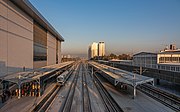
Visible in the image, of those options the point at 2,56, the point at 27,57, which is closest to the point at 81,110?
the point at 2,56

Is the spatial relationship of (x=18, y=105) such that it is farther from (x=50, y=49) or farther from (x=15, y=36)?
(x=50, y=49)

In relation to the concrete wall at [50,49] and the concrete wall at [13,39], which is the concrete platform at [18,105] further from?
the concrete wall at [50,49]

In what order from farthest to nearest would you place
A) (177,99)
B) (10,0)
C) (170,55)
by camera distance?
(170,55), (10,0), (177,99)

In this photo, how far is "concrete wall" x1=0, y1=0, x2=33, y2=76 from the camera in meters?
24.9

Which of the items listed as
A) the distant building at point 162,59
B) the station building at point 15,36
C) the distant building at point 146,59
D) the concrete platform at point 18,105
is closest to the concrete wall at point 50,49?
the station building at point 15,36

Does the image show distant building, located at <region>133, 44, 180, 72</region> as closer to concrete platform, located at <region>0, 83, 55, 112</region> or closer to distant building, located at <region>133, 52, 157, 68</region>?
distant building, located at <region>133, 52, 157, 68</region>

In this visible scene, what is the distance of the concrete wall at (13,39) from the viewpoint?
24859mm

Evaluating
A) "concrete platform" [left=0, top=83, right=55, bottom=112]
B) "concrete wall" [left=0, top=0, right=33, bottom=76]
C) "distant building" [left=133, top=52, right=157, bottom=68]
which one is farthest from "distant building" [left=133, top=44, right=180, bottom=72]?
"concrete wall" [left=0, top=0, right=33, bottom=76]

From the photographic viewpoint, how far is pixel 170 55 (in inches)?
1591

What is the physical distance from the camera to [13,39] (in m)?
28.7

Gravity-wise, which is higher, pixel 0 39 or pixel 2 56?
pixel 0 39

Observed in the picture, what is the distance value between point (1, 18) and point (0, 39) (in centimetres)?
286

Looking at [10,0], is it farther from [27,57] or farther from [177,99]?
[177,99]

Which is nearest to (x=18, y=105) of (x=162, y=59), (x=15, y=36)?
(x=15, y=36)
